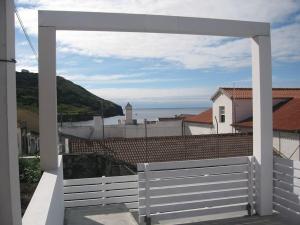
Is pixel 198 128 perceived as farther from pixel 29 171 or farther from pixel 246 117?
pixel 29 171

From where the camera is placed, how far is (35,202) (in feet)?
10.4

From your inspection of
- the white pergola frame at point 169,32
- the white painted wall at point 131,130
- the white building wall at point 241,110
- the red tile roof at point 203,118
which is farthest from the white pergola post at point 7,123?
the red tile roof at point 203,118

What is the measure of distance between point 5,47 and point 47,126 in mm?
3919

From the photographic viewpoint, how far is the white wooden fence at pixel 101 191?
22.7 feet

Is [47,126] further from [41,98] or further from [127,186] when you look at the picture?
[127,186]

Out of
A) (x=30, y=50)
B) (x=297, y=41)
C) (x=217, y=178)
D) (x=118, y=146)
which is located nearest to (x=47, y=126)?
(x=30, y=50)

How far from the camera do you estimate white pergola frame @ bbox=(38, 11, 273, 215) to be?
5504 mm

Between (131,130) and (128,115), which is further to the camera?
(128,115)

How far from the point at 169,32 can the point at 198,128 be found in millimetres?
25885

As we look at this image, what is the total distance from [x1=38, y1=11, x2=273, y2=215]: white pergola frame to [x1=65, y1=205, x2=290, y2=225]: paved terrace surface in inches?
14.2

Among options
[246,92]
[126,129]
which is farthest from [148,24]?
[126,129]

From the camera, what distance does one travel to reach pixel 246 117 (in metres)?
26.5

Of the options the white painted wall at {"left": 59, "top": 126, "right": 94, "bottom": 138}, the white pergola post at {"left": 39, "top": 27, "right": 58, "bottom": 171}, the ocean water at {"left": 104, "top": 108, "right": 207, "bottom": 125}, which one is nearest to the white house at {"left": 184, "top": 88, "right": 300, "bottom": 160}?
the ocean water at {"left": 104, "top": 108, "right": 207, "bottom": 125}

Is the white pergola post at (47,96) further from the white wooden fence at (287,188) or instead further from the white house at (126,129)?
the white house at (126,129)
